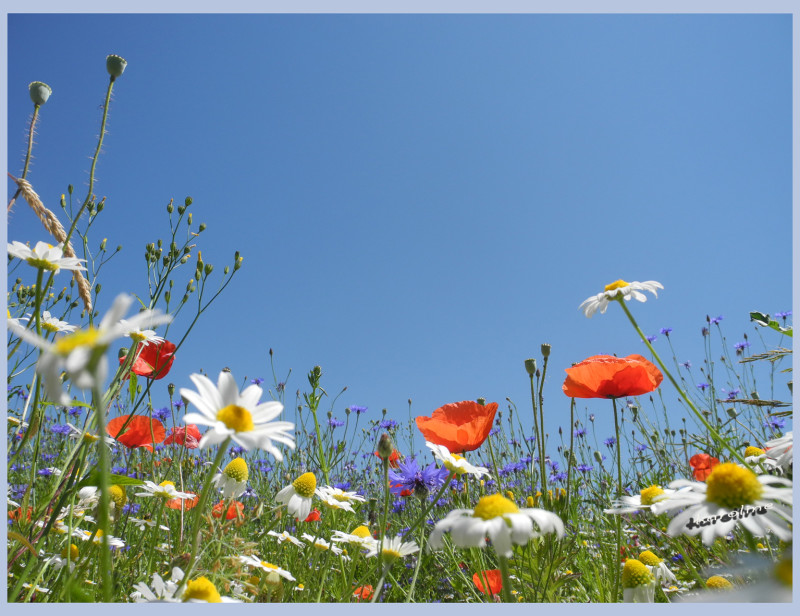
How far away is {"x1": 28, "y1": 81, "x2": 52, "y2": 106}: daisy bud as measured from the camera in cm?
108

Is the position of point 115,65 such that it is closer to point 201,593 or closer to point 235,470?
point 235,470

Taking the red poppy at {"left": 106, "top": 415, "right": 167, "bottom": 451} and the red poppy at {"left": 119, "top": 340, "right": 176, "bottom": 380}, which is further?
the red poppy at {"left": 106, "top": 415, "right": 167, "bottom": 451}

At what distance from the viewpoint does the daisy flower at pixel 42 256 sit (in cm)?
79

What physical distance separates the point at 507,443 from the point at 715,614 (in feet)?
10.2

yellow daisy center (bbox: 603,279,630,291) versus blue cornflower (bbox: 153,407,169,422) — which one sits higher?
yellow daisy center (bbox: 603,279,630,291)

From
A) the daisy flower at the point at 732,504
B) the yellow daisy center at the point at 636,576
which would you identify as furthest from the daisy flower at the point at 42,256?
the yellow daisy center at the point at 636,576

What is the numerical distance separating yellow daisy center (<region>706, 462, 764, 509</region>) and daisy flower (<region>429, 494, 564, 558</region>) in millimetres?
178

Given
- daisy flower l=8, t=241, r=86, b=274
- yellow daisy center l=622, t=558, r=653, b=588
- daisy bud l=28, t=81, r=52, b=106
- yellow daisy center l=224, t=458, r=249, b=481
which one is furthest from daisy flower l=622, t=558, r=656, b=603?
daisy bud l=28, t=81, r=52, b=106

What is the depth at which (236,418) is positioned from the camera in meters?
0.56

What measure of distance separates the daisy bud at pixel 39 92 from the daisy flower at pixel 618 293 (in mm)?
1227

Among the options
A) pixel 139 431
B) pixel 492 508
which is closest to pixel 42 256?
pixel 492 508

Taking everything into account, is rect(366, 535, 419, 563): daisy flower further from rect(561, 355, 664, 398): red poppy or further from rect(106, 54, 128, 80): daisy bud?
rect(106, 54, 128, 80): daisy bud

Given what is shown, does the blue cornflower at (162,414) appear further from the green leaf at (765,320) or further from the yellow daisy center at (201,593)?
the green leaf at (765,320)

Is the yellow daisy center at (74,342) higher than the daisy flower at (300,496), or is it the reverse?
the yellow daisy center at (74,342)
